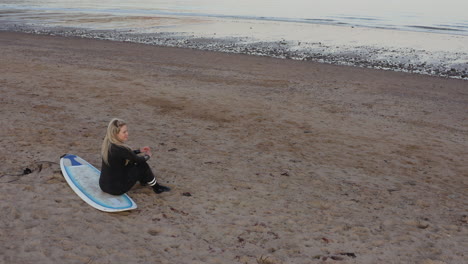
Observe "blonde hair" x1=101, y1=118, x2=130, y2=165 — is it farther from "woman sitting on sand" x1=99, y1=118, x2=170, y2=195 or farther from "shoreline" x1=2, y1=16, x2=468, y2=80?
"shoreline" x1=2, y1=16, x2=468, y2=80

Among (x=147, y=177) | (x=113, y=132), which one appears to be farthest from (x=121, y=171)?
(x=113, y=132)

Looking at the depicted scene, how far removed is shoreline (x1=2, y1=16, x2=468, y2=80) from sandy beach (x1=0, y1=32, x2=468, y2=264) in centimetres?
497

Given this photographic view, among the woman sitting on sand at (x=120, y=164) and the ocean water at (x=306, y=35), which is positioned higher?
the ocean water at (x=306, y=35)

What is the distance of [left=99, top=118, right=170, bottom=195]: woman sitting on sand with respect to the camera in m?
5.65

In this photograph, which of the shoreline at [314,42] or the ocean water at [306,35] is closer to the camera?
the shoreline at [314,42]

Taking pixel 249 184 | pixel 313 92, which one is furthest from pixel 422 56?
pixel 249 184

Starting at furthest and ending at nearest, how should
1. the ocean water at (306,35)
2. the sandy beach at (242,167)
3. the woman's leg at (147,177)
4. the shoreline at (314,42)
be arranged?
the ocean water at (306,35), the shoreline at (314,42), the woman's leg at (147,177), the sandy beach at (242,167)

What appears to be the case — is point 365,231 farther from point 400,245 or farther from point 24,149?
point 24,149

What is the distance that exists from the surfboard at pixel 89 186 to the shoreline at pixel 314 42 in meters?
14.9

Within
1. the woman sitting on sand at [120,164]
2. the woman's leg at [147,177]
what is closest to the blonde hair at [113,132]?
the woman sitting on sand at [120,164]

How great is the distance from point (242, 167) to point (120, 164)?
240cm

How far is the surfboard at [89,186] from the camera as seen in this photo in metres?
5.74

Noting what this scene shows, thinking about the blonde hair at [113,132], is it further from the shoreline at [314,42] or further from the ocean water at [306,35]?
the ocean water at [306,35]

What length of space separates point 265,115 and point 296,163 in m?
3.25
